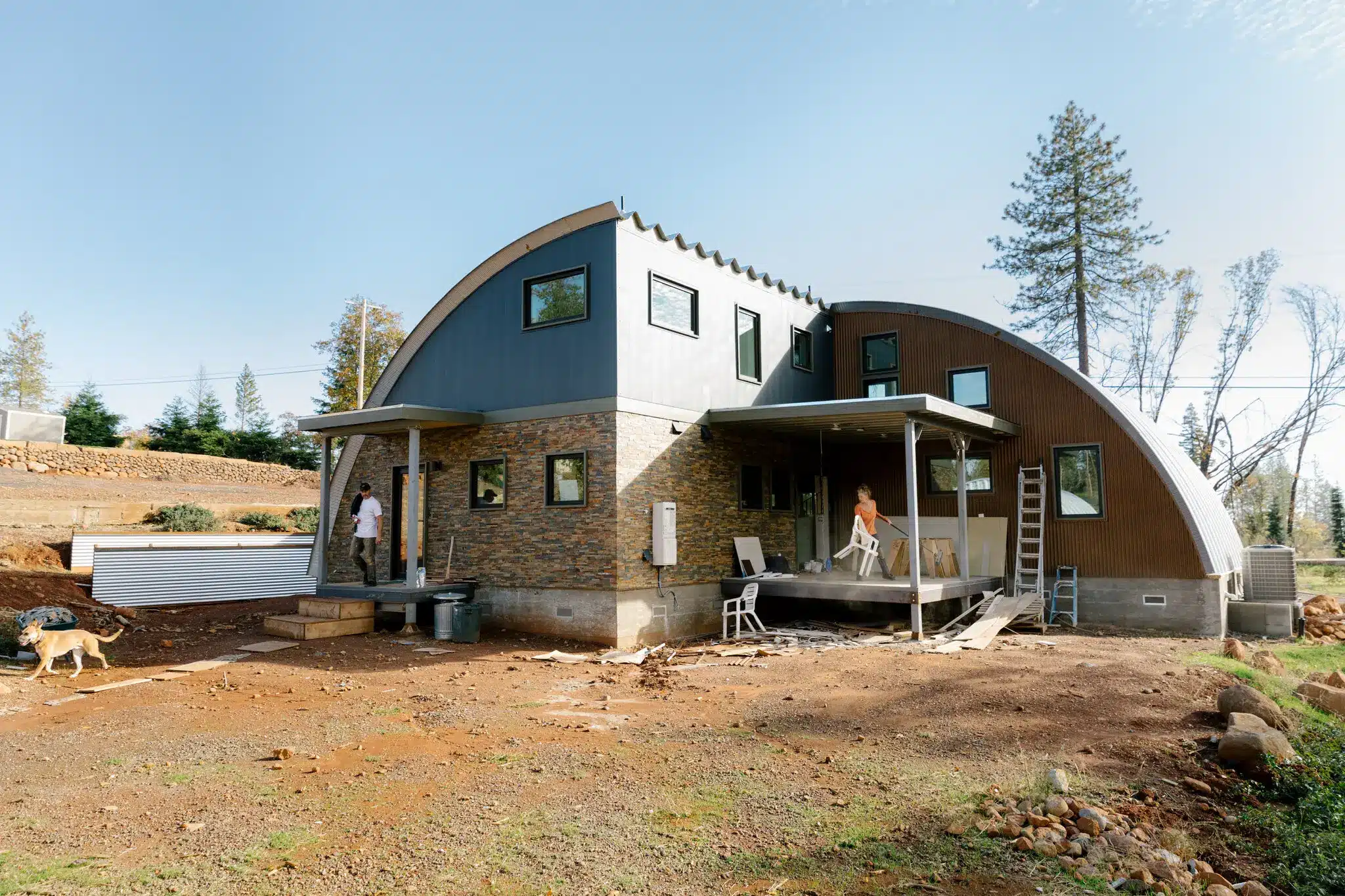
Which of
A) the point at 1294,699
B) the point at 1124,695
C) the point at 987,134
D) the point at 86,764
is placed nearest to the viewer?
the point at 86,764

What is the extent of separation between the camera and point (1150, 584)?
1422 cm

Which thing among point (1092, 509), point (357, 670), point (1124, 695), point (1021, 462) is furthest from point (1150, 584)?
point (357, 670)

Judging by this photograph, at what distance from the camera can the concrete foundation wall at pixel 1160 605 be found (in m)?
13.7

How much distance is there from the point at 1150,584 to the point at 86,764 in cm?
1498

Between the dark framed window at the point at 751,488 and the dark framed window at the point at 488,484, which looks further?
the dark framed window at the point at 751,488

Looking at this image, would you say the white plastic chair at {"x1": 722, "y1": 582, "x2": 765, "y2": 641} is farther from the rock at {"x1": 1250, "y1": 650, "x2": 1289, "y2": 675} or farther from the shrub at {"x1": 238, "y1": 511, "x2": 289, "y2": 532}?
the shrub at {"x1": 238, "y1": 511, "x2": 289, "y2": 532}

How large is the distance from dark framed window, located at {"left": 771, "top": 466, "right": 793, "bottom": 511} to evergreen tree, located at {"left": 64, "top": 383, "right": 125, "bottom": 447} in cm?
2745

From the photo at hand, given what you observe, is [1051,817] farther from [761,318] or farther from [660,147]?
[660,147]

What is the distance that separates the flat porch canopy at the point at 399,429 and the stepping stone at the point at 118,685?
12.7 feet

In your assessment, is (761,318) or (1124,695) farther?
(761,318)

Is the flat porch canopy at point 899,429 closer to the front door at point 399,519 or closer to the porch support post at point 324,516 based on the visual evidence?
the front door at point 399,519

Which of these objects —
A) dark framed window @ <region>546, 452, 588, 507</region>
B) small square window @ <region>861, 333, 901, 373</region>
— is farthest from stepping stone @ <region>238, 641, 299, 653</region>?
small square window @ <region>861, 333, 901, 373</region>

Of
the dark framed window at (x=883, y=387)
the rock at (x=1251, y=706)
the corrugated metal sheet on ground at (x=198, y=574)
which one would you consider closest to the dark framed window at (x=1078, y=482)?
the dark framed window at (x=883, y=387)

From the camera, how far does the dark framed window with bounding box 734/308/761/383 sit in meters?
15.1
